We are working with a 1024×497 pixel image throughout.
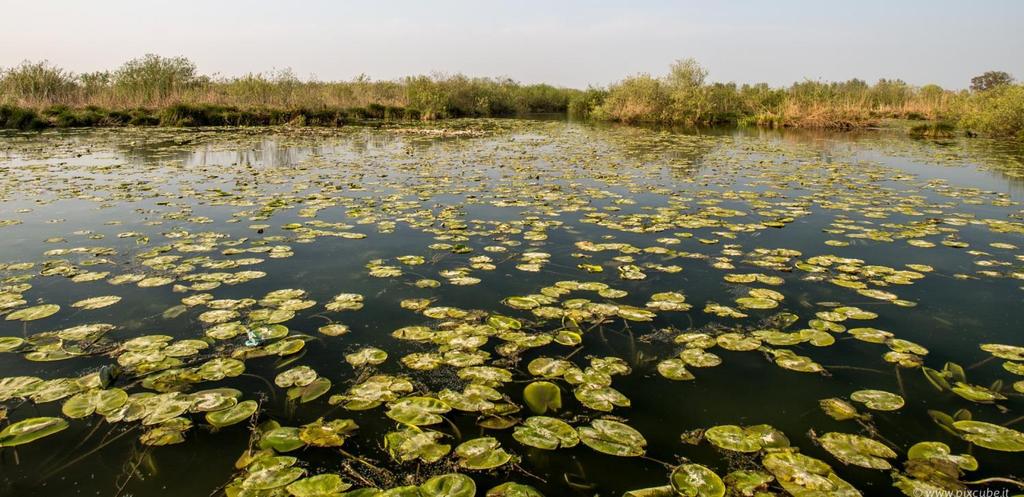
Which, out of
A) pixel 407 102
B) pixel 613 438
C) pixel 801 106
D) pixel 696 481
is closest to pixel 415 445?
pixel 613 438

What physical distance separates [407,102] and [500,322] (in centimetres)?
3019

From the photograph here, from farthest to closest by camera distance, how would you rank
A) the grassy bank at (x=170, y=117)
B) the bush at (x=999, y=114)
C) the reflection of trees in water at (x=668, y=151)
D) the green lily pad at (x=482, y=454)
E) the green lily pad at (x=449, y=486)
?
the grassy bank at (x=170, y=117) < the bush at (x=999, y=114) < the reflection of trees in water at (x=668, y=151) < the green lily pad at (x=482, y=454) < the green lily pad at (x=449, y=486)

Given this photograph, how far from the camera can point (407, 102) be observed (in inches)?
1219

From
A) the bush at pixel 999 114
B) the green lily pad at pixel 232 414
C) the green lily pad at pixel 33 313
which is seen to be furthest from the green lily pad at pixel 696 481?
the bush at pixel 999 114

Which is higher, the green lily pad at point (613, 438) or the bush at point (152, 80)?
the bush at point (152, 80)

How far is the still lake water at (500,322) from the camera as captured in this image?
6.45 ft

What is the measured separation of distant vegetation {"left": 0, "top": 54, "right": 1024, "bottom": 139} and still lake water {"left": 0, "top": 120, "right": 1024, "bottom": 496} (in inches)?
647

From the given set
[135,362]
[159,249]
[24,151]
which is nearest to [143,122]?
[24,151]

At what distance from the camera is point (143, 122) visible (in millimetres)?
20109

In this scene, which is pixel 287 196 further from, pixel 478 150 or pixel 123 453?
pixel 478 150

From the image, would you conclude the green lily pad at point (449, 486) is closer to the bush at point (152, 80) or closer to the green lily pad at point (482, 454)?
the green lily pad at point (482, 454)

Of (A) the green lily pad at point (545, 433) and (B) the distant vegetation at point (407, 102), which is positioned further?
(B) the distant vegetation at point (407, 102)

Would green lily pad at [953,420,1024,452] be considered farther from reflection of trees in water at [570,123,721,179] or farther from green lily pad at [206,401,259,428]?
reflection of trees in water at [570,123,721,179]

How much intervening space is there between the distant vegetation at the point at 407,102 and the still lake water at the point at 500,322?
1643cm
